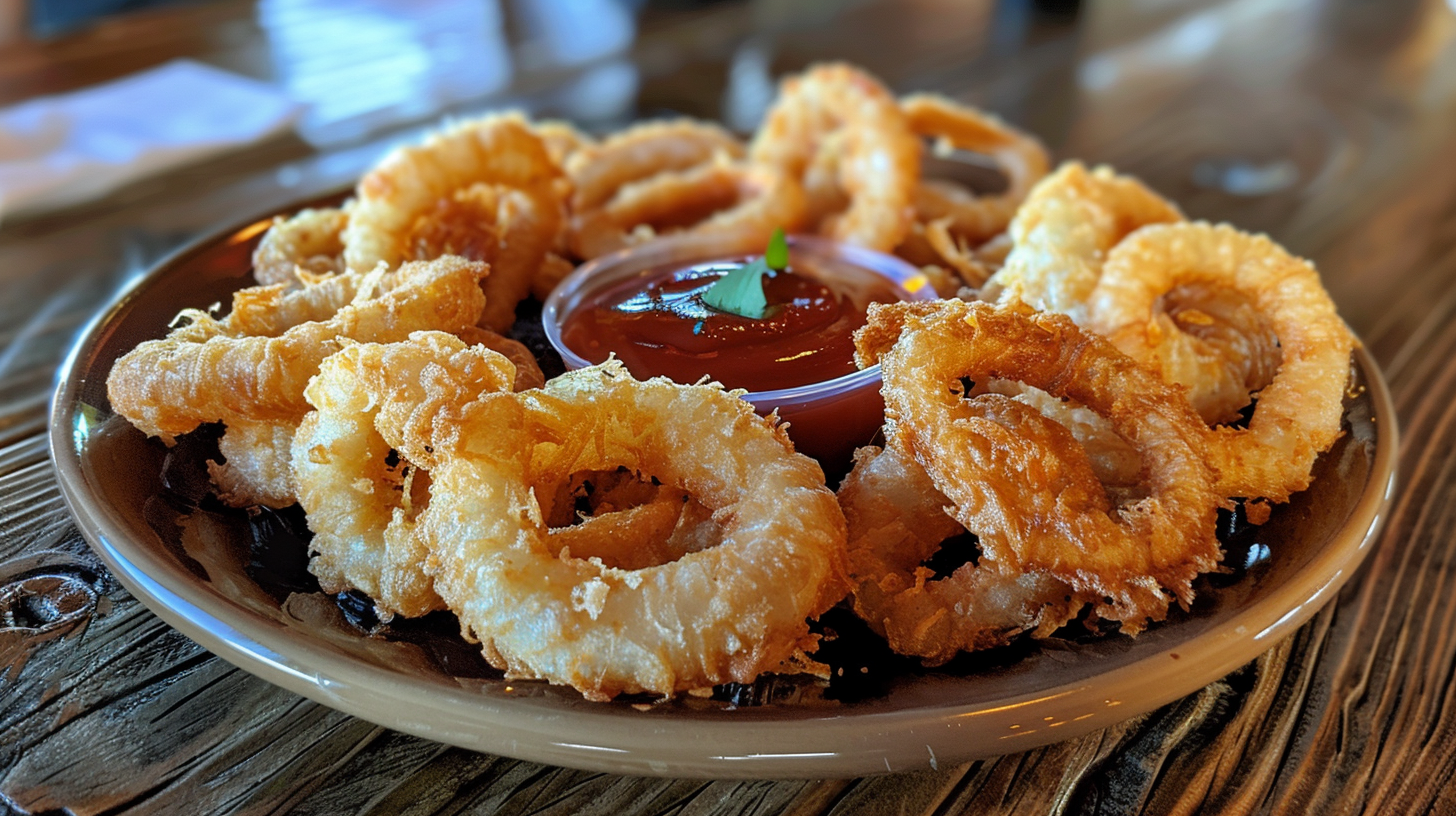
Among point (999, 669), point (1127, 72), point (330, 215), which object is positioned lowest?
point (1127, 72)

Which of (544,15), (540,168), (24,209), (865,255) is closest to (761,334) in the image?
(865,255)

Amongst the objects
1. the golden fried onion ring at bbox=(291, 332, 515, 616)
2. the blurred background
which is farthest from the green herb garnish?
the blurred background

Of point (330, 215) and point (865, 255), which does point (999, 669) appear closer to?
point (865, 255)

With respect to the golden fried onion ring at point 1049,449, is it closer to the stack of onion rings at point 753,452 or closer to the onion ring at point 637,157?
the stack of onion rings at point 753,452

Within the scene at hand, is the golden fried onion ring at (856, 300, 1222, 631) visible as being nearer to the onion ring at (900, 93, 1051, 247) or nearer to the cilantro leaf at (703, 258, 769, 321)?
the cilantro leaf at (703, 258, 769, 321)

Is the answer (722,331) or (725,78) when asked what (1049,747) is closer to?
(722,331)

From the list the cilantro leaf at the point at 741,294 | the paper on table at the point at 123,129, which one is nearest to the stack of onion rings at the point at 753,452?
the cilantro leaf at the point at 741,294
